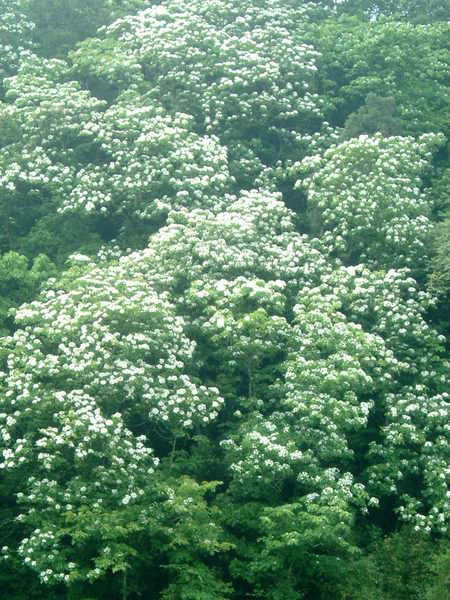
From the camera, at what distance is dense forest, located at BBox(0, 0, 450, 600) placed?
20125 mm

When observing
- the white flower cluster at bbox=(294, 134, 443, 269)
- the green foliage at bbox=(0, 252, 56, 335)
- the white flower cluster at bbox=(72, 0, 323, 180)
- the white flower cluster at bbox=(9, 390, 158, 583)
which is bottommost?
the white flower cluster at bbox=(9, 390, 158, 583)

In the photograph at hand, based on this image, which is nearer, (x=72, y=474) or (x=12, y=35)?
(x=72, y=474)

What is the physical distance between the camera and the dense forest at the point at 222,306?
66.0 ft

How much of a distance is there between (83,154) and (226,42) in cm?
689

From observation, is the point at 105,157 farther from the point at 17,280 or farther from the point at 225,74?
the point at 17,280

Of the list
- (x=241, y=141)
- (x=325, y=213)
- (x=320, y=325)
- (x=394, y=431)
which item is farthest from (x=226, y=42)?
(x=394, y=431)

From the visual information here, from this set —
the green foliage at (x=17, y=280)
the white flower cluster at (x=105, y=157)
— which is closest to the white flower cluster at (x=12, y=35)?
the white flower cluster at (x=105, y=157)

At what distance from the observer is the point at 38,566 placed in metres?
19.1

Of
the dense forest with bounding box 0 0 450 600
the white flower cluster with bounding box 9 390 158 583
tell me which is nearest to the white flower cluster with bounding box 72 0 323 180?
the dense forest with bounding box 0 0 450 600

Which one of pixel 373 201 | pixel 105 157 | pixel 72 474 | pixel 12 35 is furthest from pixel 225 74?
pixel 72 474

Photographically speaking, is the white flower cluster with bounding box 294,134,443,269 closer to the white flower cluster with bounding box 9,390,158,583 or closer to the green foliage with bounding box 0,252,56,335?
the green foliage with bounding box 0,252,56,335

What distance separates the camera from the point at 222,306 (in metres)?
25.1

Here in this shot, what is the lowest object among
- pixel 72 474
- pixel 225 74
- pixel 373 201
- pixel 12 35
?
pixel 72 474

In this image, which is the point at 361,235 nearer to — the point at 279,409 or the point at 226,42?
the point at 279,409
